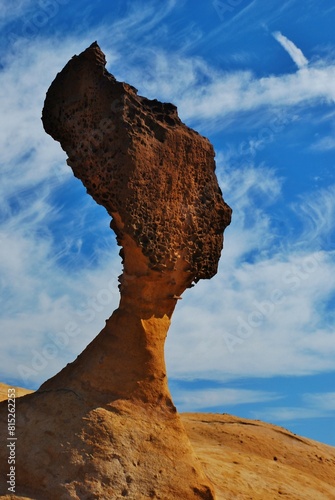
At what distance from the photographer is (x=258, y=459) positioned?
31.0ft

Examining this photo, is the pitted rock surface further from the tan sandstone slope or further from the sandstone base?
the tan sandstone slope

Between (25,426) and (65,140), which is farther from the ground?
(65,140)

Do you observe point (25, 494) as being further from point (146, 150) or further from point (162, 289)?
point (146, 150)

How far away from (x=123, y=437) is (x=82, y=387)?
642mm

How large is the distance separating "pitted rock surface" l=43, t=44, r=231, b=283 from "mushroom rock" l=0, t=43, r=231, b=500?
0.01 m

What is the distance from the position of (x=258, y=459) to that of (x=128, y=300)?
3.96 metres

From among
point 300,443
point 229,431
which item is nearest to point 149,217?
point 229,431

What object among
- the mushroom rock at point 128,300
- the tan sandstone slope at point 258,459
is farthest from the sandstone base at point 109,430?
the tan sandstone slope at point 258,459

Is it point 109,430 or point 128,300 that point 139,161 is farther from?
point 109,430

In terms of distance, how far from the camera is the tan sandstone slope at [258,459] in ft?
26.1

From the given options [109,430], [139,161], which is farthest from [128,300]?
[139,161]

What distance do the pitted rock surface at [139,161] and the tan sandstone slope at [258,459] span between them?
8.53 feet

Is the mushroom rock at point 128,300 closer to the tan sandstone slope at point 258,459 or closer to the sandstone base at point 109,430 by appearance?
the sandstone base at point 109,430

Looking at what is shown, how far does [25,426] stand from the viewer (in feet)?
20.7
